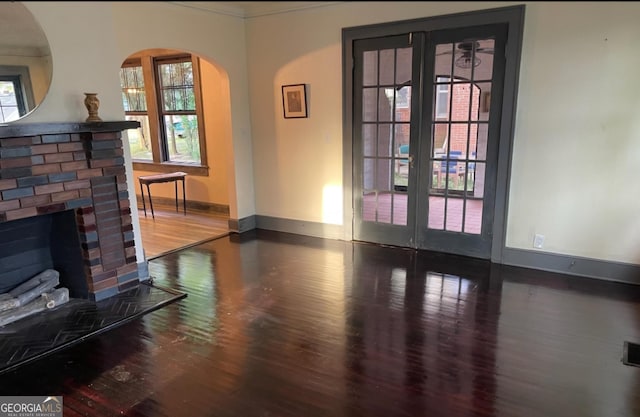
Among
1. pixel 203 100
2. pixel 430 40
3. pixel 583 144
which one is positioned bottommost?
pixel 583 144

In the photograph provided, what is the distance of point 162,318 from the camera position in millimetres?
3260

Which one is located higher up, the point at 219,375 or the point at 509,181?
the point at 509,181

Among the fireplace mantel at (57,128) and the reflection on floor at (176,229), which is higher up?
the fireplace mantel at (57,128)

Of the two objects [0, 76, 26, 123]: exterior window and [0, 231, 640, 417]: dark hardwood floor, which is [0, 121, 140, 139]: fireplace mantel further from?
[0, 231, 640, 417]: dark hardwood floor

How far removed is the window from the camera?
644cm

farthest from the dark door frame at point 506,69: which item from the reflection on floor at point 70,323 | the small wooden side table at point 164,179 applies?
the small wooden side table at point 164,179

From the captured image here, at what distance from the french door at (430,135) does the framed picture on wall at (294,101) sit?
2.13 ft

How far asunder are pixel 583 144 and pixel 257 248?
336 centimetres

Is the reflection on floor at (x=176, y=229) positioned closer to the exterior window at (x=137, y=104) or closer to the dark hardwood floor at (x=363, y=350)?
the dark hardwood floor at (x=363, y=350)

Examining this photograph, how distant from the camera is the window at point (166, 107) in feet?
21.1

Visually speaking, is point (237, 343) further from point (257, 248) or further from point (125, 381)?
point (257, 248)

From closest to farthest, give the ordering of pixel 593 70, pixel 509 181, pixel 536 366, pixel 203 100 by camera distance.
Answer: pixel 536 366, pixel 593 70, pixel 509 181, pixel 203 100

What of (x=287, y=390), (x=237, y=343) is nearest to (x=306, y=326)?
(x=237, y=343)

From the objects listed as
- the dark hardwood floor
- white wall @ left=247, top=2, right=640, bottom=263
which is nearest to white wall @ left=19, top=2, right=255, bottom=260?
white wall @ left=247, top=2, right=640, bottom=263
